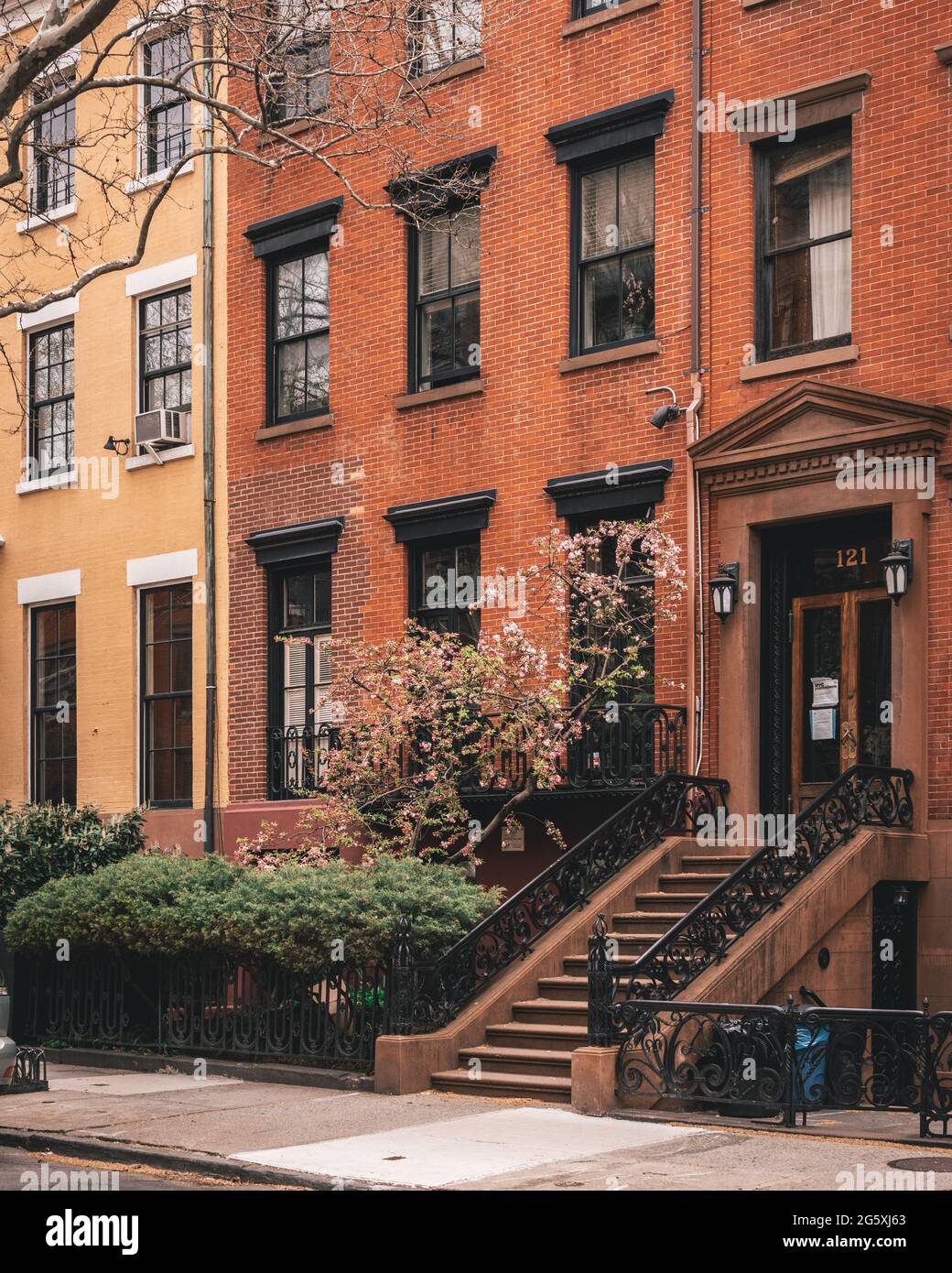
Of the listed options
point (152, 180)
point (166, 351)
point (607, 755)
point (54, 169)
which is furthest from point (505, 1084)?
point (54, 169)

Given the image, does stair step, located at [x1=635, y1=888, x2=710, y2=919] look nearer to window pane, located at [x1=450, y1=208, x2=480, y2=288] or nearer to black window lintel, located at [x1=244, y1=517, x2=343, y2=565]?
black window lintel, located at [x1=244, y1=517, x2=343, y2=565]

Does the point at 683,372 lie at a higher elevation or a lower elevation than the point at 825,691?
higher

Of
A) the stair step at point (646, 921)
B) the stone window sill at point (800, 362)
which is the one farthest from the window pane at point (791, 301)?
the stair step at point (646, 921)

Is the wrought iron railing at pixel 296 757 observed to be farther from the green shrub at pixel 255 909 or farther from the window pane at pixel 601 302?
the window pane at pixel 601 302

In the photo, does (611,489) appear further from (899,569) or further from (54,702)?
(54,702)

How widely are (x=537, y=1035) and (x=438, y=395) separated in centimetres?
771

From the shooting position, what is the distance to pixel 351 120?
65.1ft

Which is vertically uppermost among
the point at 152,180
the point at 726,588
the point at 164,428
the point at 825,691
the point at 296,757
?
the point at 152,180

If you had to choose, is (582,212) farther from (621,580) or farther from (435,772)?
(435,772)

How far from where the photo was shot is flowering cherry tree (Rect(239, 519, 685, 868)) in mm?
17297

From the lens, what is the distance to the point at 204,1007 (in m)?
16.3

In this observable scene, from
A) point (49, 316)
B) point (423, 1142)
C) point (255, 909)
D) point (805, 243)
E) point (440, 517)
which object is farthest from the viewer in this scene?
point (49, 316)

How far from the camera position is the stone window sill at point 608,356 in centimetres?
1778

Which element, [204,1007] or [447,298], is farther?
[447,298]
